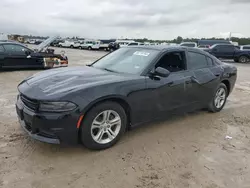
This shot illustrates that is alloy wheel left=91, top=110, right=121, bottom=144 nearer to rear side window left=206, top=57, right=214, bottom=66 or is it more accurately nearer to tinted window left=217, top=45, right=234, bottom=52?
rear side window left=206, top=57, right=214, bottom=66

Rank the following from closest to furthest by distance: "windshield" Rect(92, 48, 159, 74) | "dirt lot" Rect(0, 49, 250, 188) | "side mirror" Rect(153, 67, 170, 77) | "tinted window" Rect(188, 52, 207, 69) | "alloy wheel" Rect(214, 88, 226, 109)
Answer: "dirt lot" Rect(0, 49, 250, 188) → "side mirror" Rect(153, 67, 170, 77) → "windshield" Rect(92, 48, 159, 74) → "tinted window" Rect(188, 52, 207, 69) → "alloy wheel" Rect(214, 88, 226, 109)

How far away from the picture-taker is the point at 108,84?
3.51 metres

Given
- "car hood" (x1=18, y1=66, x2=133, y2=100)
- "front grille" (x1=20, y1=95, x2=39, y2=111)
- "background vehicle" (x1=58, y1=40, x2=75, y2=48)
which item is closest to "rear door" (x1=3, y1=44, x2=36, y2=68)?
"car hood" (x1=18, y1=66, x2=133, y2=100)

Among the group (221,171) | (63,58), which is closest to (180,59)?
(221,171)

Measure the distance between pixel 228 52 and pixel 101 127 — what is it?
21869 millimetres

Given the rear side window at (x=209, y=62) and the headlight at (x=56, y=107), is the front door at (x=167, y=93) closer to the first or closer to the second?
the rear side window at (x=209, y=62)

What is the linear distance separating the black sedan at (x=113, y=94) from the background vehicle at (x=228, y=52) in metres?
18.6

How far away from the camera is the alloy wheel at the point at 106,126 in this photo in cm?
348

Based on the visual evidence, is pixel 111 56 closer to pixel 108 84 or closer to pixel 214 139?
pixel 108 84

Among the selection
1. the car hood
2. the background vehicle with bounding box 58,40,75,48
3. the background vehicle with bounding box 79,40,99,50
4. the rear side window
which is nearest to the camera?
the car hood

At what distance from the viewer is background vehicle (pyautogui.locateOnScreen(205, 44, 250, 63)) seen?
22.4 m

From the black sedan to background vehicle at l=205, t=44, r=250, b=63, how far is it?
18.6 meters

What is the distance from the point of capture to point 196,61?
16.2 ft

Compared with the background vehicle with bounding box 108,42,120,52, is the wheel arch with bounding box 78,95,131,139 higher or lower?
higher
